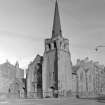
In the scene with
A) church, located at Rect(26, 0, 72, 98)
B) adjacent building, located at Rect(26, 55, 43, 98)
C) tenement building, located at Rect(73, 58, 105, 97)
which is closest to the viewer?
church, located at Rect(26, 0, 72, 98)

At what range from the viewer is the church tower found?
55.9 meters

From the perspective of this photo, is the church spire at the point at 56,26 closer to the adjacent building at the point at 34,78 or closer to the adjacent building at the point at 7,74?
the adjacent building at the point at 34,78

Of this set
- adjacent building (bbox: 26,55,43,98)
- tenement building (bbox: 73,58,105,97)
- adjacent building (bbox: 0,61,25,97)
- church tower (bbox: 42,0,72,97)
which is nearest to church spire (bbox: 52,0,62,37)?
church tower (bbox: 42,0,72,97)

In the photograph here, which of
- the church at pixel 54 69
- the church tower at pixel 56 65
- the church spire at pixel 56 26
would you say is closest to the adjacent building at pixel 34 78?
the church at pixel 54 69

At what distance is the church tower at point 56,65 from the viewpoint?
55906mm

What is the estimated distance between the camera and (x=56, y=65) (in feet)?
189

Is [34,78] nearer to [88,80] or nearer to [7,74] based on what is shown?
[7,74]

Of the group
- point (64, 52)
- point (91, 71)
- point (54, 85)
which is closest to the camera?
point (54, 85)

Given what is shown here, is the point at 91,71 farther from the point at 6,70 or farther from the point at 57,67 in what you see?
the point at 6,70

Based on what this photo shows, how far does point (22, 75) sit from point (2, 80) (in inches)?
408

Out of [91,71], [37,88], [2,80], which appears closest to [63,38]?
[37,88]

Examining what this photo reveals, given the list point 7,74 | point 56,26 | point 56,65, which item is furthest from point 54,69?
point 7,74

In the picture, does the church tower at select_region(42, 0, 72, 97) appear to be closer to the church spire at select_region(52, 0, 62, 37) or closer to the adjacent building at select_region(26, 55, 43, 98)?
the church spire at select_region(52, 0, 62, 37)

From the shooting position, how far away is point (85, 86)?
72.3m
